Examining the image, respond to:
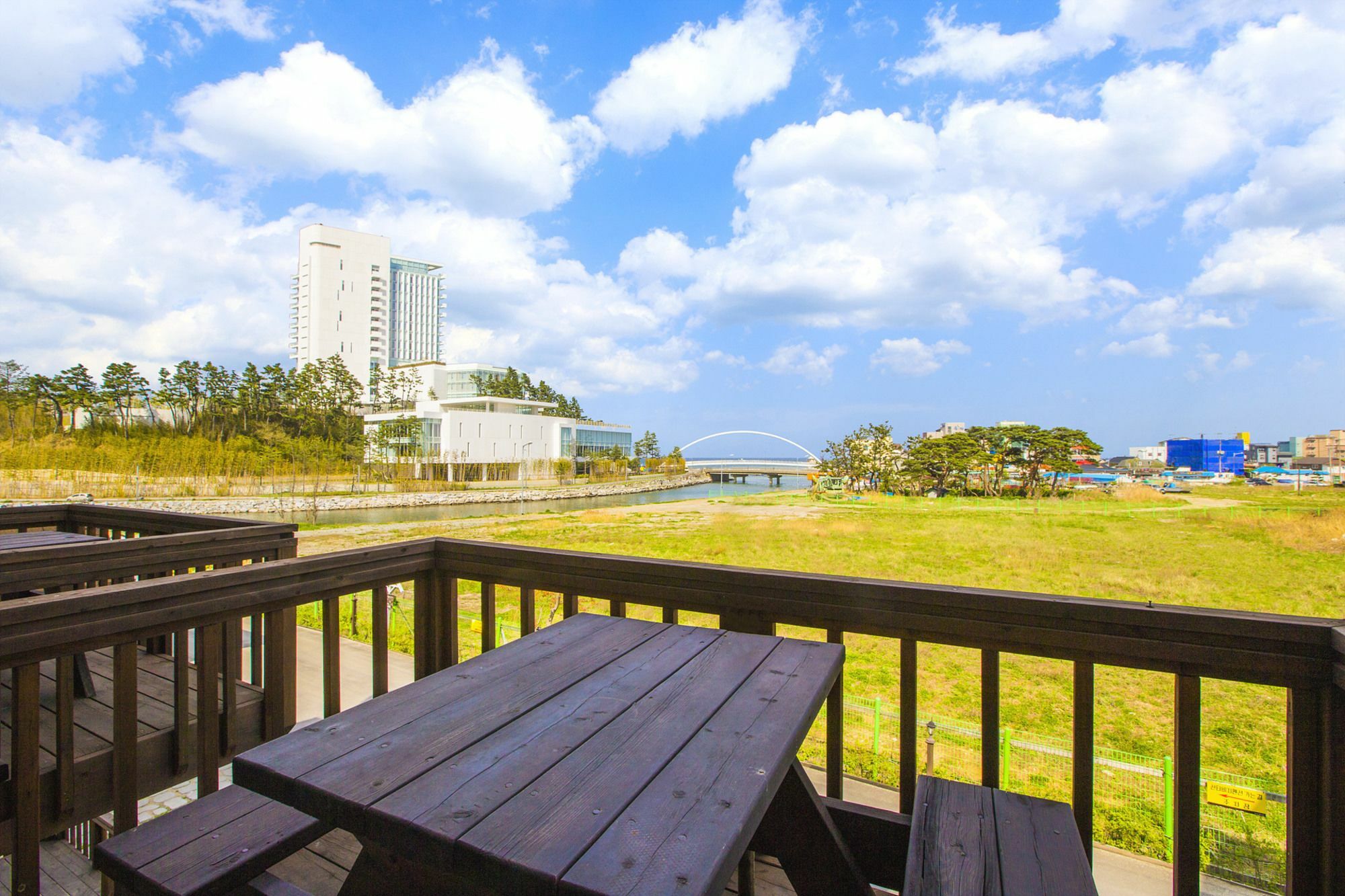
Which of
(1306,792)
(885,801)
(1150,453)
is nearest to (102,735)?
(1306,792)

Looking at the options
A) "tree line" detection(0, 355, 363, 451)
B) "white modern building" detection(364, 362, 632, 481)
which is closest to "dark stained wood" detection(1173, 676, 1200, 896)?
"tree line" detection(0, 355, 363, 451)

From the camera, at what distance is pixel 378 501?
31.2 metres

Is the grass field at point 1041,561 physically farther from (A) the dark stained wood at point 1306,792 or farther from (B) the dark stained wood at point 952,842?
(B) the dark stained wood at point 952,842

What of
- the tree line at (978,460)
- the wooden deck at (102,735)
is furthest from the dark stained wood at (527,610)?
the tree line at (978,460)

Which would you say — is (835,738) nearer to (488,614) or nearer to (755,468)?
(488,614)

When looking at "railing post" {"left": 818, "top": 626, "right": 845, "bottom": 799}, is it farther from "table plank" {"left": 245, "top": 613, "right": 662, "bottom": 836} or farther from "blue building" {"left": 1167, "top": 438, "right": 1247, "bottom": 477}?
"blue building" {"left": 1167, "top": 438, "right": 1247, "bottom": 477}

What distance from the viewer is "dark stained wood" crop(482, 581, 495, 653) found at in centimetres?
179

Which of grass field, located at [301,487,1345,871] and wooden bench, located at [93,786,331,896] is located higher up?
wooden bench, located at [93,786,331,896]

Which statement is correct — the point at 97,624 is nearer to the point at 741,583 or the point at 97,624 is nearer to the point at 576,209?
the point at 741,583

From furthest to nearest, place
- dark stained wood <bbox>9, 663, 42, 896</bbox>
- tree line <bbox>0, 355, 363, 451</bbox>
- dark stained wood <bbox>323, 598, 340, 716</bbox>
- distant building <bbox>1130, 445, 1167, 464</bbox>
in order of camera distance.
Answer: distant building <bbox>1130, 445, 1167, 464</bbox>, tree line <bbox>0, 355, 363, 451</bbox>, dark stained wood <bbox>323, 598, 340, 716</bbox>, dark stained wood <bbox>9, 663, 42, 896</bbox>

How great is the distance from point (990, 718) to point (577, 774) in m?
0.91

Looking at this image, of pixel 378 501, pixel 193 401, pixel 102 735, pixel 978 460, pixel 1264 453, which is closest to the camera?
pixel 102 735

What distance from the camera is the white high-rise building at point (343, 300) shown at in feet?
225

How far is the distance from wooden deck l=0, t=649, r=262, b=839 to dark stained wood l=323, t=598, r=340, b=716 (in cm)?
32
